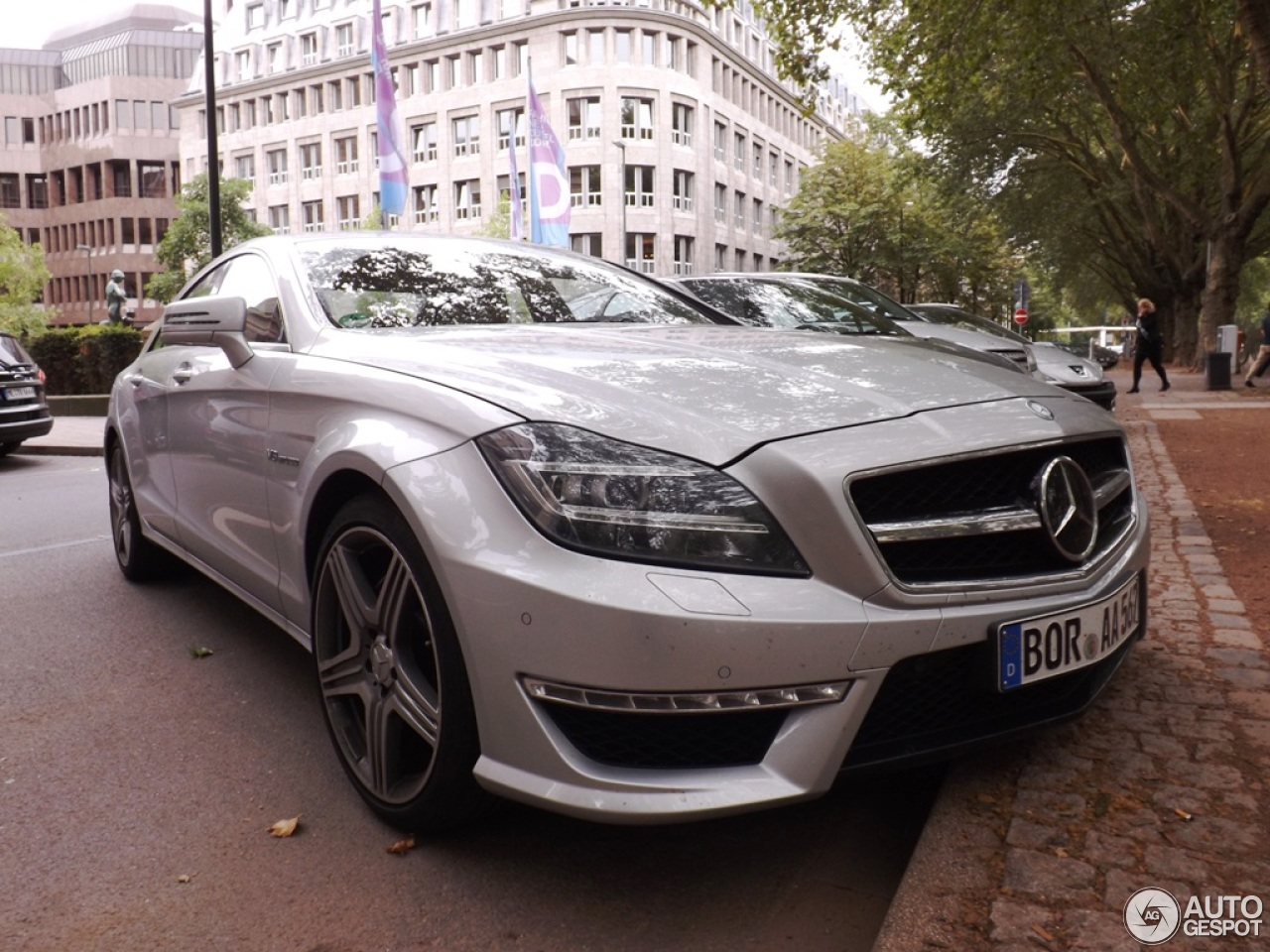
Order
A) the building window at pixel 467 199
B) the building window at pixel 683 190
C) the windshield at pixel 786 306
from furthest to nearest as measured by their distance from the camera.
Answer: the building window at pixel 467 199 < the building window at pixel 683 190 < the windshield at pixel 786 306

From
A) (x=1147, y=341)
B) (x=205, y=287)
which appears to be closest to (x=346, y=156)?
(x=1147, y=341)

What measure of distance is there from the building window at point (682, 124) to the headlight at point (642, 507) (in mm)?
53006

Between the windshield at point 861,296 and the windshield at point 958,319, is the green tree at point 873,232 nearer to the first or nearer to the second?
the windshield at point 958,319

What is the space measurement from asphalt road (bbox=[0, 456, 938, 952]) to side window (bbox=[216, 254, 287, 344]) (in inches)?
46.9

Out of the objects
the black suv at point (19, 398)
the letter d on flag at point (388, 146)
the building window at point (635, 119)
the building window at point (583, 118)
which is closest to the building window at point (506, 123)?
the building window at point (583, 118)

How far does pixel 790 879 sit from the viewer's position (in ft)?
7.94

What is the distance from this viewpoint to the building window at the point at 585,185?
52156 millimetres

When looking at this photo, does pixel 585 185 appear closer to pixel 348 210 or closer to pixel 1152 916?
pixel 348 210

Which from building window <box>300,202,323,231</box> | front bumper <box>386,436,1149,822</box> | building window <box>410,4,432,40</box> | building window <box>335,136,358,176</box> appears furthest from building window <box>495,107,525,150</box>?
front bumper <box>386,436,1149,822</box>

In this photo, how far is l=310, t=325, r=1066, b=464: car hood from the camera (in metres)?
2.30

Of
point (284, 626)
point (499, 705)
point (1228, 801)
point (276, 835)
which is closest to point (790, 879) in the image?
point (499, 705)

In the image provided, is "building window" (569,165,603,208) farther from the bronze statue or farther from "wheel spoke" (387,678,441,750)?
"wheel spoke" (387,678,441,750)

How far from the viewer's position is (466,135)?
185 ft

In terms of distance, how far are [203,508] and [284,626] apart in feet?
2.59
